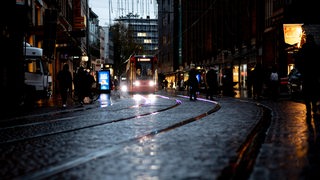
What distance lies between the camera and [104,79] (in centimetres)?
3962

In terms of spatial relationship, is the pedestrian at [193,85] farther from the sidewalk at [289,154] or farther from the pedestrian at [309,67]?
the sidewalk at [289,154]

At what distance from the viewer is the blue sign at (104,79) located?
39.1 metres

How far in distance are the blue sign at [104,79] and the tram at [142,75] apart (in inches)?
110

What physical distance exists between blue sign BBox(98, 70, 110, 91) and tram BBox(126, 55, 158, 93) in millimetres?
2789

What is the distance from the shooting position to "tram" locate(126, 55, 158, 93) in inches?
1636

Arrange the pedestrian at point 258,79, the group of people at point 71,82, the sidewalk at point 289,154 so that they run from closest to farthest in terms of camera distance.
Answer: the sidewalk at point 289,154 < the group of people at point 71,82 < the pedestrian at point 258,79

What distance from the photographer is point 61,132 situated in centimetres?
936

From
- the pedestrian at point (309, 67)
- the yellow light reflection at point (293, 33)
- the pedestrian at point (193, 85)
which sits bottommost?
the pedestrian at point (193, 85)

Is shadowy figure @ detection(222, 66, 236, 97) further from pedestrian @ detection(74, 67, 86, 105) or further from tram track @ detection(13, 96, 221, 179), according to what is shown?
tram track @ detection(13, 96, 221, 179)

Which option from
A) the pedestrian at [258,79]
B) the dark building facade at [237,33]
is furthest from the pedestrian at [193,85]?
the dark building facade at [237,33]

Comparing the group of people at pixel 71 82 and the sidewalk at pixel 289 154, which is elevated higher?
the group of people at pixel 71 82

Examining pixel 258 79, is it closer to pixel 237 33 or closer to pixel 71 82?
pixel 71 82

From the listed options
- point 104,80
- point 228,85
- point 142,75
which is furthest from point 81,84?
point 142,75

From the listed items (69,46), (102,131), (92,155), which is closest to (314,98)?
(102,131)
